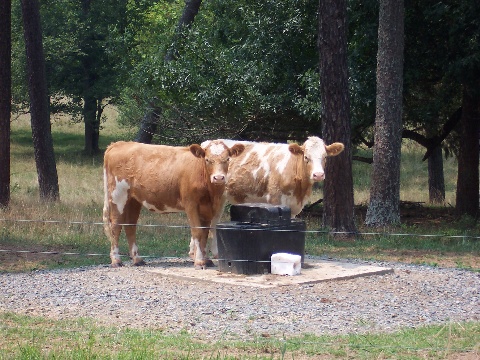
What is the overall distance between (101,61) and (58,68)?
2.85 meters

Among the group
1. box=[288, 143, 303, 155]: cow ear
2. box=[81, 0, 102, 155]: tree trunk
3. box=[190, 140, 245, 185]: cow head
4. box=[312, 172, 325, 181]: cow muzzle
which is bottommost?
box=[312, 172, 325, 181]: cow muzzle

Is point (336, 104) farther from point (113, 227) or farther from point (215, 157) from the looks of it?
point (113, 227)

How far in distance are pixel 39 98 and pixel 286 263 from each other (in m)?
14.1

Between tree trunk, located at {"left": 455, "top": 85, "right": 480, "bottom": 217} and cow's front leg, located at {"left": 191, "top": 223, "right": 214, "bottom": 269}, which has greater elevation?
tree trunk, located at {"left": 455, "top": 85, "right": 480, "bottom": 217}

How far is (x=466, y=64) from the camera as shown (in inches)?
759

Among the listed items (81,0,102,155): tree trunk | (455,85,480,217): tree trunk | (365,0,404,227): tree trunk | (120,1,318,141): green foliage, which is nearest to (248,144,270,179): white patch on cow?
(365,0,404,227): tree trunk

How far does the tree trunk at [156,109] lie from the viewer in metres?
23.6

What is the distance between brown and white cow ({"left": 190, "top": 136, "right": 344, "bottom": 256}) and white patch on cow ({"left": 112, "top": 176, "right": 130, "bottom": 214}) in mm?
1293

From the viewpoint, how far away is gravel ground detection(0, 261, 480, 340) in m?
9.20

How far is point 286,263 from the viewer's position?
38.3ft

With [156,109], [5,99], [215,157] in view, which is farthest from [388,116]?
[5,99]

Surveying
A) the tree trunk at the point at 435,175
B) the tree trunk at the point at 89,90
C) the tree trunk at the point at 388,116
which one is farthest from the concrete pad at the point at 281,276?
the tree trunk at the point at 89,90

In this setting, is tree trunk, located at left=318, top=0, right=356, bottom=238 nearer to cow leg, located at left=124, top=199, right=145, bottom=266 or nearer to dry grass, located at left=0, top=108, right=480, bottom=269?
dry grass, located at left=0, top=108, right=480, bottom=269

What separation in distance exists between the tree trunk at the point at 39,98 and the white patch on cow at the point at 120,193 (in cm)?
1004
